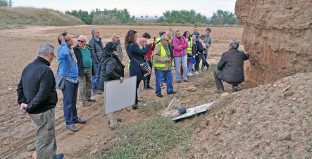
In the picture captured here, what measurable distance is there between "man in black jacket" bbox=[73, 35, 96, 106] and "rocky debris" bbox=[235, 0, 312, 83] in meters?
4.42

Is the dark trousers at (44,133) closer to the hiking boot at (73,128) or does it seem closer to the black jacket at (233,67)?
the hiking boot at (73,128)

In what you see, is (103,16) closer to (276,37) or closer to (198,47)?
(198,47)

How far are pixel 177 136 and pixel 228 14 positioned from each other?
208 ft

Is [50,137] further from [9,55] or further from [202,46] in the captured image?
[9,55]

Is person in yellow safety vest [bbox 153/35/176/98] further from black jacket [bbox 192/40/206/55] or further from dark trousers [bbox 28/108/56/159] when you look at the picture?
dark trousers [bbox 28/108/56/159]

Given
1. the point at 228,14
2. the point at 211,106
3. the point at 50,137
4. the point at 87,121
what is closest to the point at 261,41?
the point at 211,106

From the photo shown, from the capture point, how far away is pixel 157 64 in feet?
25.2

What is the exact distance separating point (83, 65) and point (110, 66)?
156 centimetres

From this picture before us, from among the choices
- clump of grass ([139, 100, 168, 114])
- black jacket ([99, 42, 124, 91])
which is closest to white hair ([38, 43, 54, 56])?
black jacket ([99, 42, 124, 91])

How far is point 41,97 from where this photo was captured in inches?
162

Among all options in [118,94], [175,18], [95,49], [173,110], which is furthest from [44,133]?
[175,18]

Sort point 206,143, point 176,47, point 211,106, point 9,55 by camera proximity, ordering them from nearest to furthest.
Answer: point 206,143 < point 211,106 < point 176,47 < point 9,55

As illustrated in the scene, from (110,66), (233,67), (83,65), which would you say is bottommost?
(233,67)

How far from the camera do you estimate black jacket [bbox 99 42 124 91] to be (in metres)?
5.77
